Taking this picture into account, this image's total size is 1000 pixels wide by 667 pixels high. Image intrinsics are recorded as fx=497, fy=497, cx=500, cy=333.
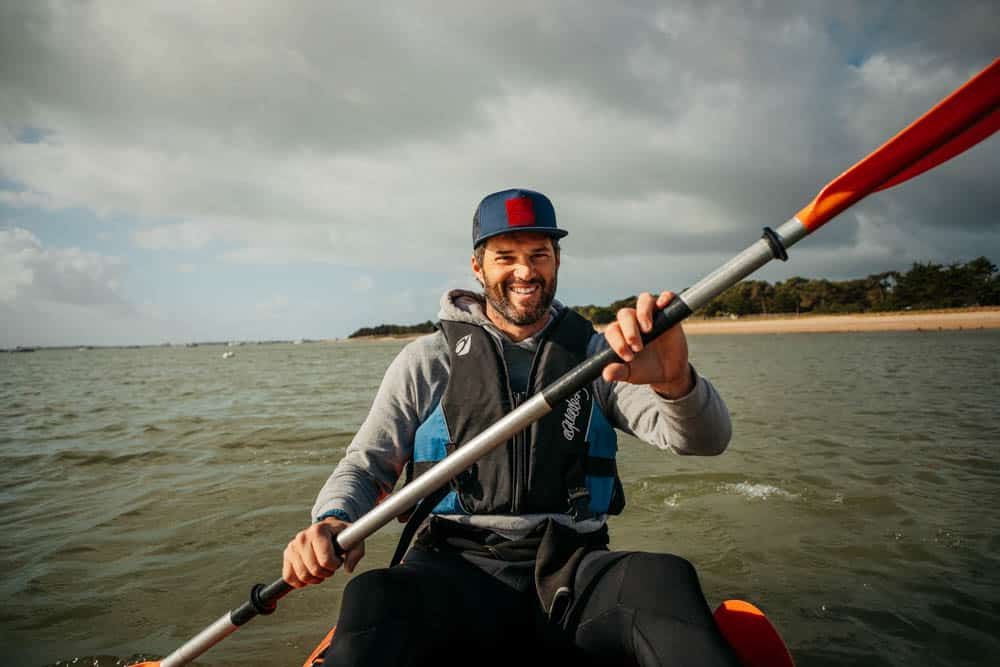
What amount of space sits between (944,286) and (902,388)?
5418 cm

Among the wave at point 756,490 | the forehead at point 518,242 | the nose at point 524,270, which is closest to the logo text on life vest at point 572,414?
the nose at point 524,270

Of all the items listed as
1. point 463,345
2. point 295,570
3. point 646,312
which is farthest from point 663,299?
point 295,570

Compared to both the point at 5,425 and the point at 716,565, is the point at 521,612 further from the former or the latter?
the point at 5,425

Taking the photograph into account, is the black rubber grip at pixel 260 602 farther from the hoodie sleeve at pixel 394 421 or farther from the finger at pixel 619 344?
the finger at pixel 619 344

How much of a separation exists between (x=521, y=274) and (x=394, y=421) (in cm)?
99

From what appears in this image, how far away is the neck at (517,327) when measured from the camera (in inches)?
106

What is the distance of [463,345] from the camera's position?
8.50 feet

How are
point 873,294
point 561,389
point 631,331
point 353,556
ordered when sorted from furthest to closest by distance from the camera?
point 873,294
point 353,556
point 561,389
point 631,331

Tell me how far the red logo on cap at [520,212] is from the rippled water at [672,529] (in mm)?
2604

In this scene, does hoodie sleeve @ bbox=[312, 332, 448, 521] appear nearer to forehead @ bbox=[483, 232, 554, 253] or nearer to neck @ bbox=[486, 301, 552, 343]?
neck @ bbox=[486, 301, 552, 343]

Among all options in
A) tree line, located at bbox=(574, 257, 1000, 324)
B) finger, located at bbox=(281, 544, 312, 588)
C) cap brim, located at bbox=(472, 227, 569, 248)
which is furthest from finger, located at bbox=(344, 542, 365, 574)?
tree line, located at bbox=(574, 257, 1000, 324)

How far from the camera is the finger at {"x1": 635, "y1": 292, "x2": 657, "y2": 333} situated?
1674mm

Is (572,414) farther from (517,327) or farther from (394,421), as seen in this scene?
(394,421)

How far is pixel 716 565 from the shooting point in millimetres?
3572
